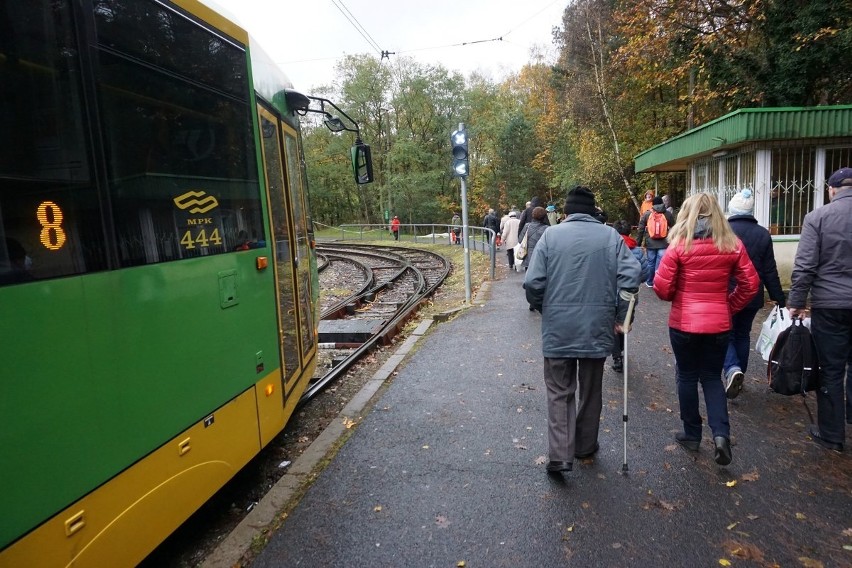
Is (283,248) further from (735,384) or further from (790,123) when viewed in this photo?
(790,123)

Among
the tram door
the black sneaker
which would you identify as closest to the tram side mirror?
the tram door

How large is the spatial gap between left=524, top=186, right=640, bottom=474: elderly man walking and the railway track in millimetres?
3025

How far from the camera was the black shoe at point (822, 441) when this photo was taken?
13.5 feet

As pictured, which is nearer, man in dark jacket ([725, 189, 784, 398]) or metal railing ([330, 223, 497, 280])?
man in dark jacket ([725, 189, 784, 398])

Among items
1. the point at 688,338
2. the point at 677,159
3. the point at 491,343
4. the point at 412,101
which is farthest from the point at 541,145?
the point at 688,338

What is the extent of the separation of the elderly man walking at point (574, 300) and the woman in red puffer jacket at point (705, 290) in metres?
0.45

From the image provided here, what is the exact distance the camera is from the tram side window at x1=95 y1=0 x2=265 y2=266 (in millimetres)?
2514

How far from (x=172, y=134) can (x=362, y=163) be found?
134 inches

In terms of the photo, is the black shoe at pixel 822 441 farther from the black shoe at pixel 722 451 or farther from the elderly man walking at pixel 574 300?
the elderly man walking at pixel 574 300

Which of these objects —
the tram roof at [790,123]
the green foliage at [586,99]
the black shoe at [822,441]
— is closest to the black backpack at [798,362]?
the black shoe at [822,441]

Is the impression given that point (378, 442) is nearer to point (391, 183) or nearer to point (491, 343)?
point (491, 343)

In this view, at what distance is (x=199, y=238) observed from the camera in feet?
10.2

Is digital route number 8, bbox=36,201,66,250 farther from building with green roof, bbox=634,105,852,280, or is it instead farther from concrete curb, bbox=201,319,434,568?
building with green roof, bbox=634,105,852,280

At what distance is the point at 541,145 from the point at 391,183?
1147cm
